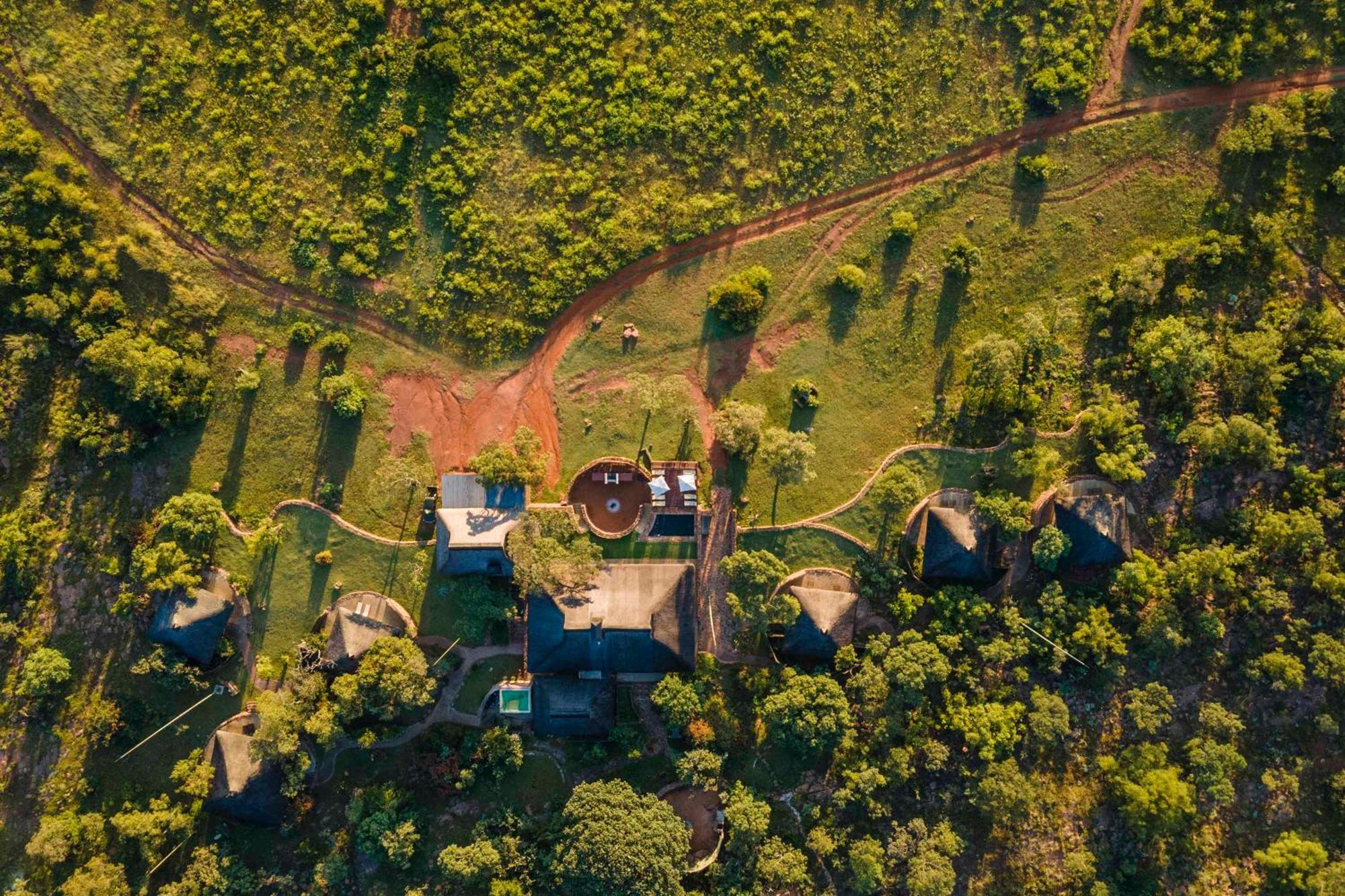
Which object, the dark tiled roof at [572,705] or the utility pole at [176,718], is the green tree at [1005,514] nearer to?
the dark tiled roof at [572,705]

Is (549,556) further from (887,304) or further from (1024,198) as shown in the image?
(1024,198)

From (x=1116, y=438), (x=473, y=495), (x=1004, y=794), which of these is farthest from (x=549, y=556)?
(x=1116, y=438)

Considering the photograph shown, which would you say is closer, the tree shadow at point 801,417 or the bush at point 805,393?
the bush at point 805,393

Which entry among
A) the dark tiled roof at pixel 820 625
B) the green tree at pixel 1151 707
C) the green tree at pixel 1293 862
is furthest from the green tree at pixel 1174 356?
the green tree at pixel 1293 862

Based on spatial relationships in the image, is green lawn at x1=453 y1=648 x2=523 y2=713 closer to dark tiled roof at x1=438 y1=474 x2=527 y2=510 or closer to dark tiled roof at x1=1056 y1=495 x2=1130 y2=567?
dark tiled roof at x1=438 y1=474 x2=527 y2=510

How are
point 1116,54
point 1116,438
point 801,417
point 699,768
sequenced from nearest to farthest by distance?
point 699,768, point 1116,438, point 801,417, point 1116,54
